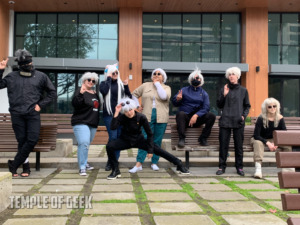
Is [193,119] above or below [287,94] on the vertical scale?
below

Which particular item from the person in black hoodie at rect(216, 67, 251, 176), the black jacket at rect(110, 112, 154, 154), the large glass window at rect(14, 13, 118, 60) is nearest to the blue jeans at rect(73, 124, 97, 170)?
the black jacket at rect(110, 112, 154, 154)

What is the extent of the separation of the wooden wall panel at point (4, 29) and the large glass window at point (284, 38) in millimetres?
14486

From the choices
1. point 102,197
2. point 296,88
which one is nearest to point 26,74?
point 102,197

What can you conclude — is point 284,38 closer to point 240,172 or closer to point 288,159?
point 240,172

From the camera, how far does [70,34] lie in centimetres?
1755

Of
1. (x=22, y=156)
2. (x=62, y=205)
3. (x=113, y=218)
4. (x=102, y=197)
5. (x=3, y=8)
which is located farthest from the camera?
(x=3, y=8)

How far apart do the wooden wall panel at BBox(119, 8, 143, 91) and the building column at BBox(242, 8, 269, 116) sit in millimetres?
5801

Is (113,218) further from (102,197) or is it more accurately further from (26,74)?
(26,74)

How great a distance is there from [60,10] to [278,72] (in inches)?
486

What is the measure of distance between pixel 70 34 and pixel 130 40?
350 centimetres

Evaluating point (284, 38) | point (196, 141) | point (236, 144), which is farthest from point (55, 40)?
point (236, 144)

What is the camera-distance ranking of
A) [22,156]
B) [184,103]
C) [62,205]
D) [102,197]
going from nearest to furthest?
[62,205] < [102,197] < [22,156] < [184,103]

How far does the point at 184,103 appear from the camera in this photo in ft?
18.4

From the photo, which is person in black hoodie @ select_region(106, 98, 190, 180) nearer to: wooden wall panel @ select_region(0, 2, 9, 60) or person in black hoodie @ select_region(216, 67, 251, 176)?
person in black hoodie @ select_region(216, 67, 251, 176)
